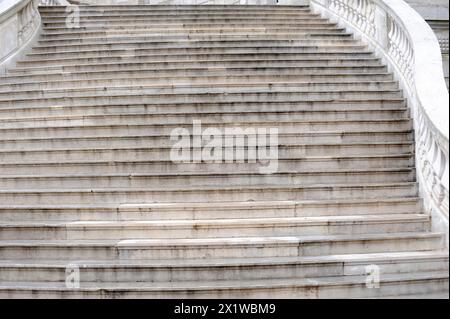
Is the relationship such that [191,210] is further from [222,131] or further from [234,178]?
[222,131]

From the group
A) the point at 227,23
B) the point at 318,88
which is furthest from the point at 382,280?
the point at 227,23

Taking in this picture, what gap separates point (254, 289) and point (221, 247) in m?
0.63

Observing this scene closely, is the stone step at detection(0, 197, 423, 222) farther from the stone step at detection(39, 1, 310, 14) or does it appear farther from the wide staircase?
the stone step at detection(39, 1, 310, 14)

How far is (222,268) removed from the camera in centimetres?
501

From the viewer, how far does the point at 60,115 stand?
24.9ft

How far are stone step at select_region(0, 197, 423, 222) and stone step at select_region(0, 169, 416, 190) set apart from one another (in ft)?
1.46

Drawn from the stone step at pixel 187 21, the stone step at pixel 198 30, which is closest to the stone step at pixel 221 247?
the stone step at pixel 198 30

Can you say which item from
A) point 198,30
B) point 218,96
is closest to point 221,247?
point 218,96

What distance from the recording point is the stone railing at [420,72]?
5.42 metres

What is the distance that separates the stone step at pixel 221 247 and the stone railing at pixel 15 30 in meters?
4.92

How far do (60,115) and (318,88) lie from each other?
3.46m

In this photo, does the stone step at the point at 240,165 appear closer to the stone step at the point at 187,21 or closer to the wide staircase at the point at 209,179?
the wide staircase at the point at 209,179

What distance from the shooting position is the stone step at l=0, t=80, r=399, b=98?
26.2 ft
